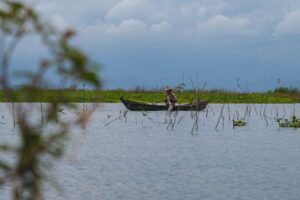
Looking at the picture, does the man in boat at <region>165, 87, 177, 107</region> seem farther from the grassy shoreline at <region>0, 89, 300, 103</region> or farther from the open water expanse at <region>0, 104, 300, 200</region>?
the grassy shoreline at <region>0, 89, 300, 103</region>

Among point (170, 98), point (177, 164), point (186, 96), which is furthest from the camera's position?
point (186, 96)

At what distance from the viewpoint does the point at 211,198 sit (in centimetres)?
1193

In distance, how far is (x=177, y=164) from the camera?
679 inches

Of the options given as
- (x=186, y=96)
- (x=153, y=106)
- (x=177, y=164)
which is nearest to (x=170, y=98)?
(x=153, y=106)

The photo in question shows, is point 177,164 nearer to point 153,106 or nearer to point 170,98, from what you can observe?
point 170,98

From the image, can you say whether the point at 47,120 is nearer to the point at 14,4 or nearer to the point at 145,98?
the point at 14,4

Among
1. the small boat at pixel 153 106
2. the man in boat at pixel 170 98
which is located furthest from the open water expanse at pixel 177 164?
the small boat at pixel 153 106

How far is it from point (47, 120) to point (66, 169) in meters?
11.1

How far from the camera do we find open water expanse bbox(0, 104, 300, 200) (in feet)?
40.8

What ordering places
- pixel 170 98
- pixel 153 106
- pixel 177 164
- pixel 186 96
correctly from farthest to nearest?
pixel 186 96 < pixel 153 106 < pixel 170 98 < pixel 177 164

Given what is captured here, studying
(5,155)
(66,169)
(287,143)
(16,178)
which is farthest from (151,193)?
(287,143)

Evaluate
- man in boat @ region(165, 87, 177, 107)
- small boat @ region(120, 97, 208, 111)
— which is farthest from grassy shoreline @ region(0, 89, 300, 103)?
man in boat @ region(165, 87, 177, 107)

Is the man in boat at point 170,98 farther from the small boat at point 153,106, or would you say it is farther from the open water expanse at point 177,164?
the open water expanse at point 177,164

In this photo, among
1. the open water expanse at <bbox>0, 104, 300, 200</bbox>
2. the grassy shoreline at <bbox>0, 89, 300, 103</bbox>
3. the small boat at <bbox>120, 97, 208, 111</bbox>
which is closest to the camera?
the open water expanse at <bbox>0, 104, 300, 200</bbox>
